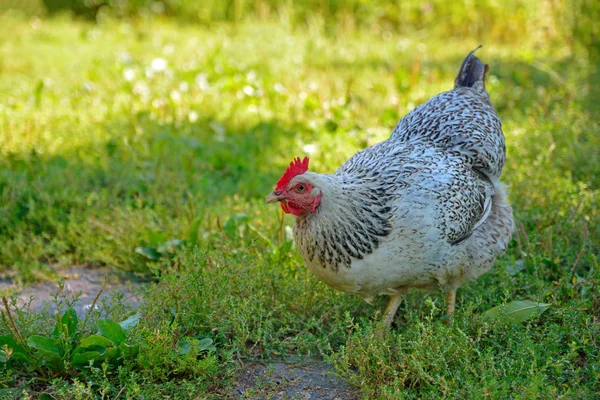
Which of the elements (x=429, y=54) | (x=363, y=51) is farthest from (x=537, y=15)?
(x=363, y=51)

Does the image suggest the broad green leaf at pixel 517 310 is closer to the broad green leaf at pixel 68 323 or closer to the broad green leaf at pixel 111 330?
the broad green leaf at pixel 111 330

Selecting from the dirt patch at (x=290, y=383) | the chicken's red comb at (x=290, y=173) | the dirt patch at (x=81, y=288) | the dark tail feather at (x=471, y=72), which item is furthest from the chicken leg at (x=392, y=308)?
the dark tail feather at (x=471, y=72)

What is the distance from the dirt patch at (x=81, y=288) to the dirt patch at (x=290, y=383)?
99 cm

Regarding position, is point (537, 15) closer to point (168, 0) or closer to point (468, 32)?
point (468, 32)

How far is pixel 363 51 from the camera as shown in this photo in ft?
30.0

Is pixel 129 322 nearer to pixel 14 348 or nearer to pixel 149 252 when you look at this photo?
pixel 14 348

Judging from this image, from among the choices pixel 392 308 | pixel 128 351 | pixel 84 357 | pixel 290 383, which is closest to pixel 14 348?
pixel 84 357

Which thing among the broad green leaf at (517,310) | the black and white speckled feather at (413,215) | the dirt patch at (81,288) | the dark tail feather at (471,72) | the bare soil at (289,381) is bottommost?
the dirt patch at (81,288)

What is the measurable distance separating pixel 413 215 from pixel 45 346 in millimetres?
1802

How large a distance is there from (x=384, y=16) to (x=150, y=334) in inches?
356

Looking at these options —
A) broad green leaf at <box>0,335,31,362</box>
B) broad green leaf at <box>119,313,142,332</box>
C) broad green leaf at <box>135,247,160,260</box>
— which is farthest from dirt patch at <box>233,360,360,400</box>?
broad green leaf at <box>135,247,160,260</box>

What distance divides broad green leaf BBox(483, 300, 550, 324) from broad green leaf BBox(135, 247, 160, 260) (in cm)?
201

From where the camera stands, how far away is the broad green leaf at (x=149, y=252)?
3.99m

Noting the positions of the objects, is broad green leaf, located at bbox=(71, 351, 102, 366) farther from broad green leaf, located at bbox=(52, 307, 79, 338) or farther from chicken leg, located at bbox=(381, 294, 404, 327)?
chicken leg, located at bbox=(381, 294, 404, 327)
